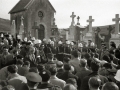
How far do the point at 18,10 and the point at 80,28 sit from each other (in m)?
15.0

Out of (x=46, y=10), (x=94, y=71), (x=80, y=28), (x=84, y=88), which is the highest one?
(x=46, y=10)

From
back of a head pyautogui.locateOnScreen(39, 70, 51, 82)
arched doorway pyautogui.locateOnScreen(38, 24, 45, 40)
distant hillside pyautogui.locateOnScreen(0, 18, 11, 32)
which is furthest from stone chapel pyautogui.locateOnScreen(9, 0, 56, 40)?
back of a head pyautogui.locateOnScreen(39, 70, 51, 82)

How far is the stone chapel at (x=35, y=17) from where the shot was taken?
34.7 metres

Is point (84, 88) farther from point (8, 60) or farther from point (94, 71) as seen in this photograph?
point (8, 60)

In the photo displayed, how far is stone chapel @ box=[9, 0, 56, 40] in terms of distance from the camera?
114 ft

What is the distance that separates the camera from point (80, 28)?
24.9 metres

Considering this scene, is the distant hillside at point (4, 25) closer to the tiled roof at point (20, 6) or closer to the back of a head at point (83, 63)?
the tiled roof at point (20, 6)

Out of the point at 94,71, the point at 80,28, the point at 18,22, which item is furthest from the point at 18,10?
the point at 94,71

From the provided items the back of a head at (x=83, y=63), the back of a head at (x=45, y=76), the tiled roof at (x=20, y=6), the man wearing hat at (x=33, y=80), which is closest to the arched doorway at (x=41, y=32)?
the tiled roof at (x=20, y=6)

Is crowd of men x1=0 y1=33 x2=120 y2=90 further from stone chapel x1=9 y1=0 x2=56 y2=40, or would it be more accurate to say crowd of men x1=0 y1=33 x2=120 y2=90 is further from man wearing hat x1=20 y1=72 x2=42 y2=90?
stone chapel x1=9 y1=0 x2=56 y2=40

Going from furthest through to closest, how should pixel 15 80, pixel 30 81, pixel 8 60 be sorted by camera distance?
1. pixel 8 60
2. pixel 15 80
3. pixel 30 81

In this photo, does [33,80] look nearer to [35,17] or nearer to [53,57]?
[53,57]

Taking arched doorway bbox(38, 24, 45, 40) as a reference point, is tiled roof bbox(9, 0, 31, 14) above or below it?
above

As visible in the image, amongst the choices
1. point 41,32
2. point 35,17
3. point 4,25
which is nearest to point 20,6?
point 35,17
